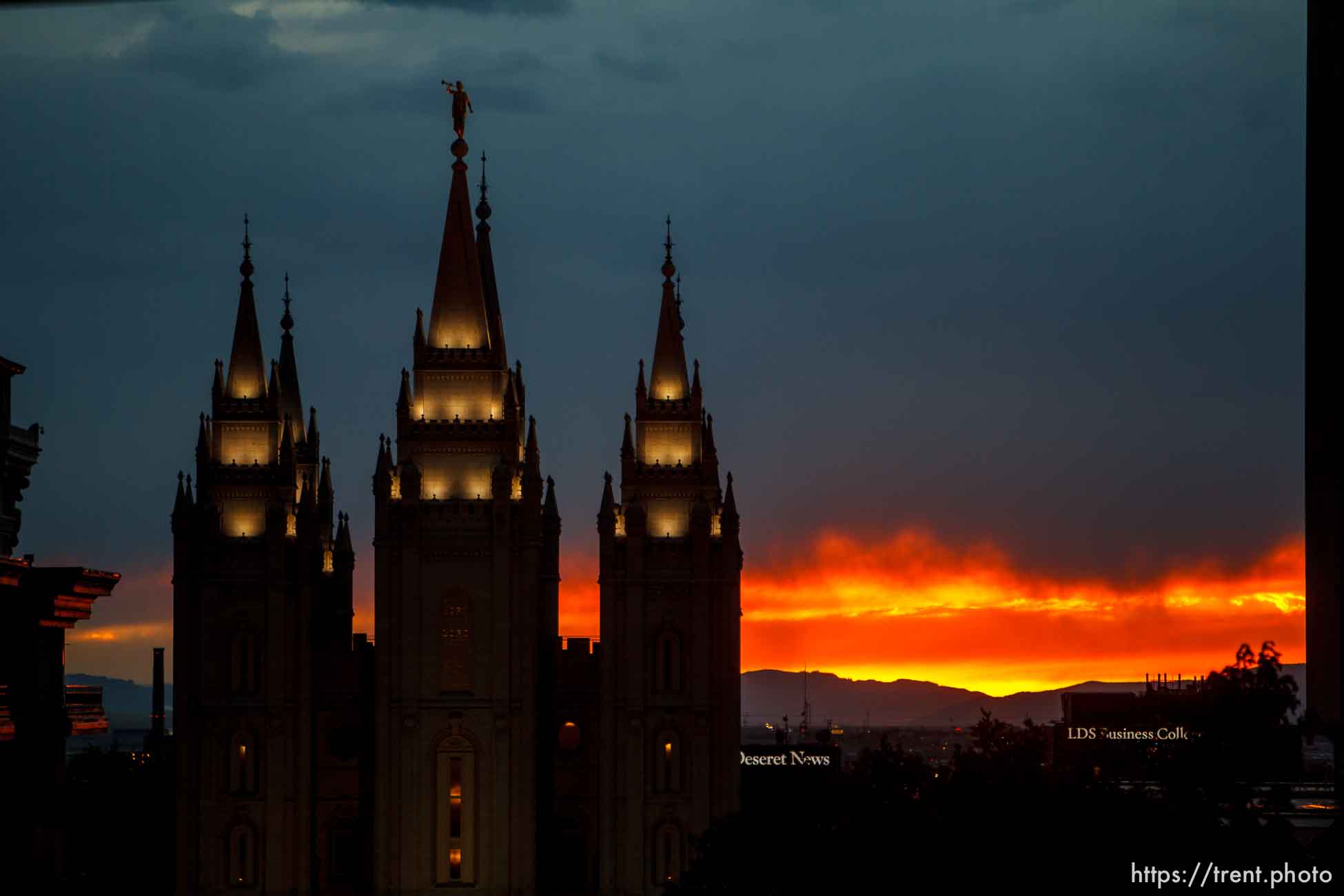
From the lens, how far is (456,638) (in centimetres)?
10112

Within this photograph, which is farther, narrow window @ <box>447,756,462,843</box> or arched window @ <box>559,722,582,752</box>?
arched window @ <box>559,722,582,752</box>

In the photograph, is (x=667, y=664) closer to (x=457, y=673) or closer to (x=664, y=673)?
(x=664, y=673)

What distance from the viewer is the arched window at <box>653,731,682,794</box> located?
101438mm

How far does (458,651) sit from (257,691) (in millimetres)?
9207

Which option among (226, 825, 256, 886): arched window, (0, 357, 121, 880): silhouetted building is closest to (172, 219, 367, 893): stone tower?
(226, 825, 256, 886): arched window

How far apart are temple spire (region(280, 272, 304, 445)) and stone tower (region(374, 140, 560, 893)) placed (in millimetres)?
13388

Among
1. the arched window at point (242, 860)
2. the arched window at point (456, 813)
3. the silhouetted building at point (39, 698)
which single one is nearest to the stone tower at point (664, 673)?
the arched window at point (456, 813)

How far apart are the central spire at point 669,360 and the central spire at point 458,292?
7.98 meters

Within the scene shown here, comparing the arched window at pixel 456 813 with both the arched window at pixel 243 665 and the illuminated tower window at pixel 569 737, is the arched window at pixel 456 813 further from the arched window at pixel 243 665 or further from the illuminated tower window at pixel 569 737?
the arched window at pixel 243 665

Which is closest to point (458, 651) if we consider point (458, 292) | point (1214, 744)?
point (458, 292)

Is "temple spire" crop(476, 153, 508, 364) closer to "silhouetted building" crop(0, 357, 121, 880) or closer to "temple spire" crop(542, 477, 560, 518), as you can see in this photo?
"temple spire" crop(542, 477, 560, 518)

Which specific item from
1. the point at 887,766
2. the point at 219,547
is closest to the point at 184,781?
the point at 219,547

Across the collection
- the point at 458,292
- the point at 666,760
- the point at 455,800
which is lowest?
the point at 455,800

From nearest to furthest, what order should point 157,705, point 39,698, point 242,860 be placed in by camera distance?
point 39,698 < point 242,860 < point 157,705
